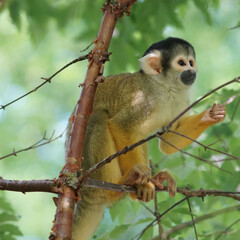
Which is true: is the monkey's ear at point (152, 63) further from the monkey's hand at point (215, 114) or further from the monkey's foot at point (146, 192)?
the monkey's foot at point (146, 192)

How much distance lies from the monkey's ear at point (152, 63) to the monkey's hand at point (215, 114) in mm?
711

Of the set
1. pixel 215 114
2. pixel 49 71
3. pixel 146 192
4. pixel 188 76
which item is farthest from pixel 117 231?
pixel 49 71

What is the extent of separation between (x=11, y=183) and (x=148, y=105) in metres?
1.86

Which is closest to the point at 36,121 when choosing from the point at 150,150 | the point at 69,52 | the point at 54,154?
the point at 54,154

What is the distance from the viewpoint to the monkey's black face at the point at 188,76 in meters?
3.54

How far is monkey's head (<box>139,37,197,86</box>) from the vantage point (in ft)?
12.0

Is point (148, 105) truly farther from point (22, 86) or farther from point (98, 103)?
point (22, 86)

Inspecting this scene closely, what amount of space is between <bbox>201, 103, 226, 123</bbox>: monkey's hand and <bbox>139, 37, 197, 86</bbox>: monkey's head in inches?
18.3

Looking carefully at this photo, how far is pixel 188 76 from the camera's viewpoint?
355 centimetres

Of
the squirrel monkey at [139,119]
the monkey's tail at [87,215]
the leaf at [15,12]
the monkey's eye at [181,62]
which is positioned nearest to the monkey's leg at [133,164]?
the squirrel monkey at [139,119]

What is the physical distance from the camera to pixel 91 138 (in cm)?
320

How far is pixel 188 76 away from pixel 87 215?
156cm

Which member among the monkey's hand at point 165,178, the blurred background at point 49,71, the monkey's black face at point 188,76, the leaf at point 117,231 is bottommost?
the leaf at point 117,231

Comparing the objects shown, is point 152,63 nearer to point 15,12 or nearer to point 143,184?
point 143,184
